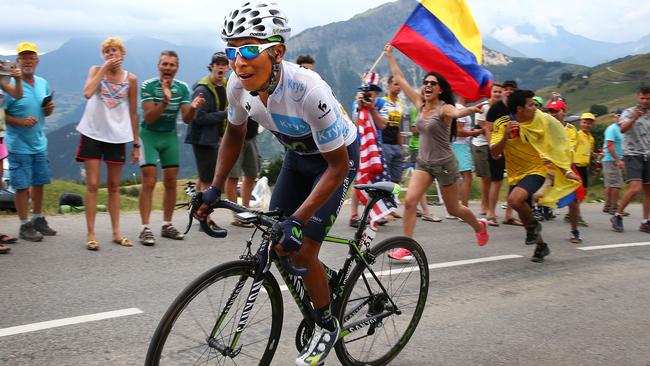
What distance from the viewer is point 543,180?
7.37 metres

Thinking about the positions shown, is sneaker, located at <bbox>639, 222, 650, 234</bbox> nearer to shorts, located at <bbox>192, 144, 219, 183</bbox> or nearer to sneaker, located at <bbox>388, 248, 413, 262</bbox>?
shorts, located at <bbox>192, 144, 219, 183</bbox>

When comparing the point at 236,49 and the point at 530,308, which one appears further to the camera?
the point at 530,308

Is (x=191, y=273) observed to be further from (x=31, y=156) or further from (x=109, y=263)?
(x=31, y=156)

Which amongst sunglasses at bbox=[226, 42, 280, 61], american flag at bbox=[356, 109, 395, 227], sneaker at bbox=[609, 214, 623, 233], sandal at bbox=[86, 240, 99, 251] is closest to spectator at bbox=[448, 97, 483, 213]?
american flag at bbox=[356, 109, 395, 227]

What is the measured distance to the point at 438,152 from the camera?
6.89 metres

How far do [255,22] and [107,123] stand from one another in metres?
4.20

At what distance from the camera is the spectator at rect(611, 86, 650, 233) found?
32.1 ft

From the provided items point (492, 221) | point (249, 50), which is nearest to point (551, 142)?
point (492, 221)

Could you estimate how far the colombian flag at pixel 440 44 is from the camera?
981 cm

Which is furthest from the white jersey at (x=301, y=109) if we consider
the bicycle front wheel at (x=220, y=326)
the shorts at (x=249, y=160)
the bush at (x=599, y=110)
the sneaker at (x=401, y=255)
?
the bush at (x=599, y=110)

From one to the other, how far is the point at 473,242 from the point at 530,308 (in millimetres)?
2883

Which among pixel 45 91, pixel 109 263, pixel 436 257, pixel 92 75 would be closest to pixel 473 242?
pixel 436 257

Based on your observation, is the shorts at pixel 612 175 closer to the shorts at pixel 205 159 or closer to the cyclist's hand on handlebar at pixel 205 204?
the shorts at pixel 205 159

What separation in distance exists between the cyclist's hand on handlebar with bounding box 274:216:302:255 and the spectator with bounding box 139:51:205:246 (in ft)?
14.4
